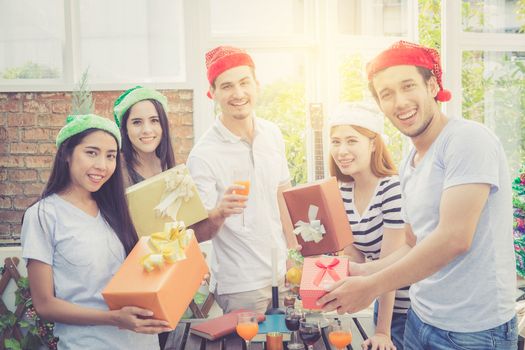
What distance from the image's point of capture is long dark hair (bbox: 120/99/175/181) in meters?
2.33

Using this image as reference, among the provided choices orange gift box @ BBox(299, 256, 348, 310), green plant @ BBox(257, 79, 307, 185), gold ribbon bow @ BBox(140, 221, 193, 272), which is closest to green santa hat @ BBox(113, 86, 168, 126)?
gold ribbon bow @ BBox(140, 221, 193, 272)

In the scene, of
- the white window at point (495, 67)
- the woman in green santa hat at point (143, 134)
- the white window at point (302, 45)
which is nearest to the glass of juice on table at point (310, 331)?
the woman in green santa hat at point (143, 134)

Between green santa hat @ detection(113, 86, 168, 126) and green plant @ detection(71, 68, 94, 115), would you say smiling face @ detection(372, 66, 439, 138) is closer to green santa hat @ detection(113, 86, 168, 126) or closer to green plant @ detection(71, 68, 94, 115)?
green santa hat @ detection(113, 86, 168, 126)

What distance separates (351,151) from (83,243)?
109 cm

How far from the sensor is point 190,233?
74.9 inches

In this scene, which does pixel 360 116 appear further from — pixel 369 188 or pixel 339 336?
pixel 339 336

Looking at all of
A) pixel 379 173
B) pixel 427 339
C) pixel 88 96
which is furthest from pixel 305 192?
pixel 88 96

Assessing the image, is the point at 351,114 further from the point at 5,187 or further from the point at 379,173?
the point at 5,187

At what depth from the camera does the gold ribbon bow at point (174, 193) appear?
6.62 ft

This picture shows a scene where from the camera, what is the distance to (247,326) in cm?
185

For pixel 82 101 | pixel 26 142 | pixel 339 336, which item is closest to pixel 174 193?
pixel 339 336

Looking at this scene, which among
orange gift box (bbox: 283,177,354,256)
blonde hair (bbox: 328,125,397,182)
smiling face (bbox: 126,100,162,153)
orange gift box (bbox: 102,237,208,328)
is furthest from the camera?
smiling face (bbox: 126,100,162,153)

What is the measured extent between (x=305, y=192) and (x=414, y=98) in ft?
1.91

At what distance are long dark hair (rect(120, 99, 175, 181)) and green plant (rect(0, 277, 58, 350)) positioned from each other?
1.81 meters
